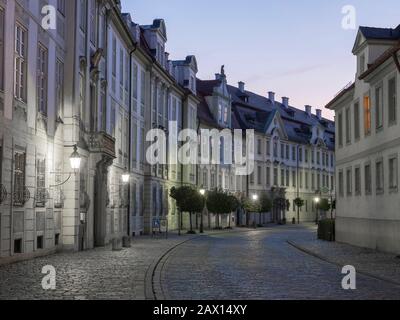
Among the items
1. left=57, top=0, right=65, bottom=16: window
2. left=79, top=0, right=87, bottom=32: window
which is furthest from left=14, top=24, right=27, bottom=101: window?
left=79, top=0, right=87, bottom=32: window

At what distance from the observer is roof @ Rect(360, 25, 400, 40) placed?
103 ft

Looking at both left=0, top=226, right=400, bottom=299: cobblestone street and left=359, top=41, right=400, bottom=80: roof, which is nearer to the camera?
left=0, top=226, right=400, bottom=299: cobblestone street

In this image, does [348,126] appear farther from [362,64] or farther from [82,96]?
[82,96]

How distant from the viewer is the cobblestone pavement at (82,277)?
1335cm

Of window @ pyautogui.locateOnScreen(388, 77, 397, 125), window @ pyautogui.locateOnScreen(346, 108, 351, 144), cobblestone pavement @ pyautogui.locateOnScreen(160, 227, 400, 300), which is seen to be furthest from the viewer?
window @ pyautogui.locateOnScreen(346, 108, 351, 144)

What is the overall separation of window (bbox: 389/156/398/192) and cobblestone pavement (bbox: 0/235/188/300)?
30.8ft

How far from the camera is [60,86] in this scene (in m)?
25.6

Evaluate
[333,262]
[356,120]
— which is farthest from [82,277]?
[356,120]

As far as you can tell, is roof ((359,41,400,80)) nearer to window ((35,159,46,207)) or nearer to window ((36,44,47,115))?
window ((36,44,47,115))

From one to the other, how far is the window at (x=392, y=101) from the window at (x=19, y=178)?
45.9ft

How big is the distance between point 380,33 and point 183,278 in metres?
19.0

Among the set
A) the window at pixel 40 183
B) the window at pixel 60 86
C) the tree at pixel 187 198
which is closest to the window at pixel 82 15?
the window at pixel 60 86

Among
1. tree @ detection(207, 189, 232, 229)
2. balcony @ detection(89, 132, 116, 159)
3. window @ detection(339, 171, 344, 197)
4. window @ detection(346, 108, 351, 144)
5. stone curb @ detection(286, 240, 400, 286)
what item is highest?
window @ detection(346, 108, 351, 144)
